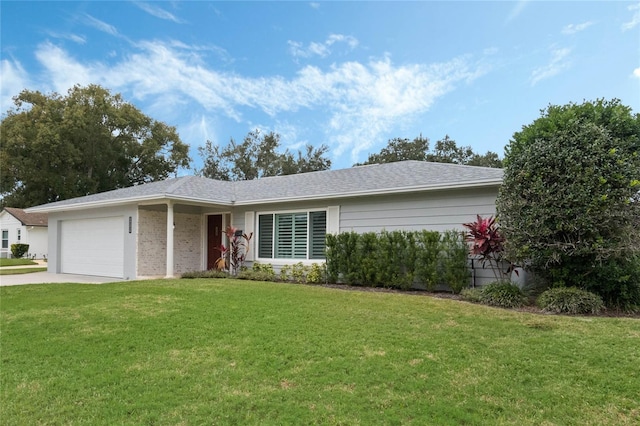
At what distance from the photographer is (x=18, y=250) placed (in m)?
27.0

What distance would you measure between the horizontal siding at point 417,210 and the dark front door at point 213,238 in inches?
201

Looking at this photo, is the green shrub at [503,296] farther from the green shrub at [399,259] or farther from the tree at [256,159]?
the tree at [256,159]

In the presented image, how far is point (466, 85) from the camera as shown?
1473 centimetres

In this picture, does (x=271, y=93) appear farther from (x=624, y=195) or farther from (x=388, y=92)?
(x=624, y=195)

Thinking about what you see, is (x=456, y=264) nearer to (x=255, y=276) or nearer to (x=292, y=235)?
(x=292, y=235)

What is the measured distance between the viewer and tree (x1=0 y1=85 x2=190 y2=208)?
1105 inches

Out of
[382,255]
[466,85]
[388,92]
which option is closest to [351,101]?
[388,92]

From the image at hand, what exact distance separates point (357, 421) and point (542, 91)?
1248cm

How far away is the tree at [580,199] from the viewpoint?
662 centimetres

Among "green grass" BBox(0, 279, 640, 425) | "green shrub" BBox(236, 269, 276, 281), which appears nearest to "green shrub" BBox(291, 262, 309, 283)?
"green shrub" BBox(236, 269, 276, 281)

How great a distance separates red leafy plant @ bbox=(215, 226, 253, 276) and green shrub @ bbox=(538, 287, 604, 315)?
28.3 feet

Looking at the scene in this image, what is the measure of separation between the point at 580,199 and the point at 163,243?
11902mm

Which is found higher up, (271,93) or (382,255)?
(271,93)

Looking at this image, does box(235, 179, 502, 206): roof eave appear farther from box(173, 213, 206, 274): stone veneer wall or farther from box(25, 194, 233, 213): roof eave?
box(173, 213, 206, 274): stone veneer wall
